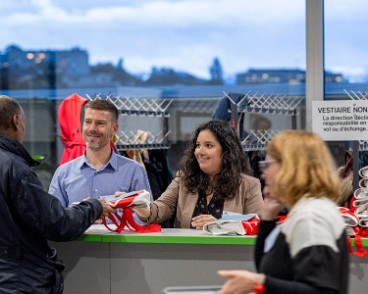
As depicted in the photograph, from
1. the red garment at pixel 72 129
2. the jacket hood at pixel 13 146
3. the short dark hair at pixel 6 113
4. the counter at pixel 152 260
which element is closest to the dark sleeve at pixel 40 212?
the jacket hood at pixel 13 146

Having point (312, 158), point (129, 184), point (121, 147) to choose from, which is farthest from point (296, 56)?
point (312, 158)

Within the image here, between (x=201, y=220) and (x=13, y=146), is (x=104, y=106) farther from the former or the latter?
(x=13, y=146)

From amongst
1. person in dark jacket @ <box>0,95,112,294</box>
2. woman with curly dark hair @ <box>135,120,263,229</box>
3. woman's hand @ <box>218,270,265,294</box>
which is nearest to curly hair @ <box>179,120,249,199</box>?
woman with curly dark hair @ <box>135,120,263,229</box>

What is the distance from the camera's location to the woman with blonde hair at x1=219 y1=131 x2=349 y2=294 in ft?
6.75

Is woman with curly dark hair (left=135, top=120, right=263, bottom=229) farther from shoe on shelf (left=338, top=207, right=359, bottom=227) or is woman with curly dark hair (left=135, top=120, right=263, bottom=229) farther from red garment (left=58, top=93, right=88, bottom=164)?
red garment (left=58, top=93, right=88, bottom=164)

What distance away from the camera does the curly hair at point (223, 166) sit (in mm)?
3951

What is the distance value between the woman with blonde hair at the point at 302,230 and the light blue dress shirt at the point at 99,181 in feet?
6.65

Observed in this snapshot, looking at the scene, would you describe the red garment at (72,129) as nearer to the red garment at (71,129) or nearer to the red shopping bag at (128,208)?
the red garment at (71,129)

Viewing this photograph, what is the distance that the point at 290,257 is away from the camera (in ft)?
7.00

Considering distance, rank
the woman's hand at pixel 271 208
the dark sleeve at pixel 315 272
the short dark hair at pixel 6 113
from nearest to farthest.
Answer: the dark sleeve at pixel 315 272
the woman's hand at pixel 271 208
the short dark hair at pixel 6 113

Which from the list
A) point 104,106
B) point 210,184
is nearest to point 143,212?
point 210,184

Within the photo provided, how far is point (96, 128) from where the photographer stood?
4.21 metres

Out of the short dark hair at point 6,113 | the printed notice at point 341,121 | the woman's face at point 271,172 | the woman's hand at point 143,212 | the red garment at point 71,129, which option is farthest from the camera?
the red garment at point 71,129

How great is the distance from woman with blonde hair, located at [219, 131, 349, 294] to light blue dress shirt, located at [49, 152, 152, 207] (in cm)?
203
